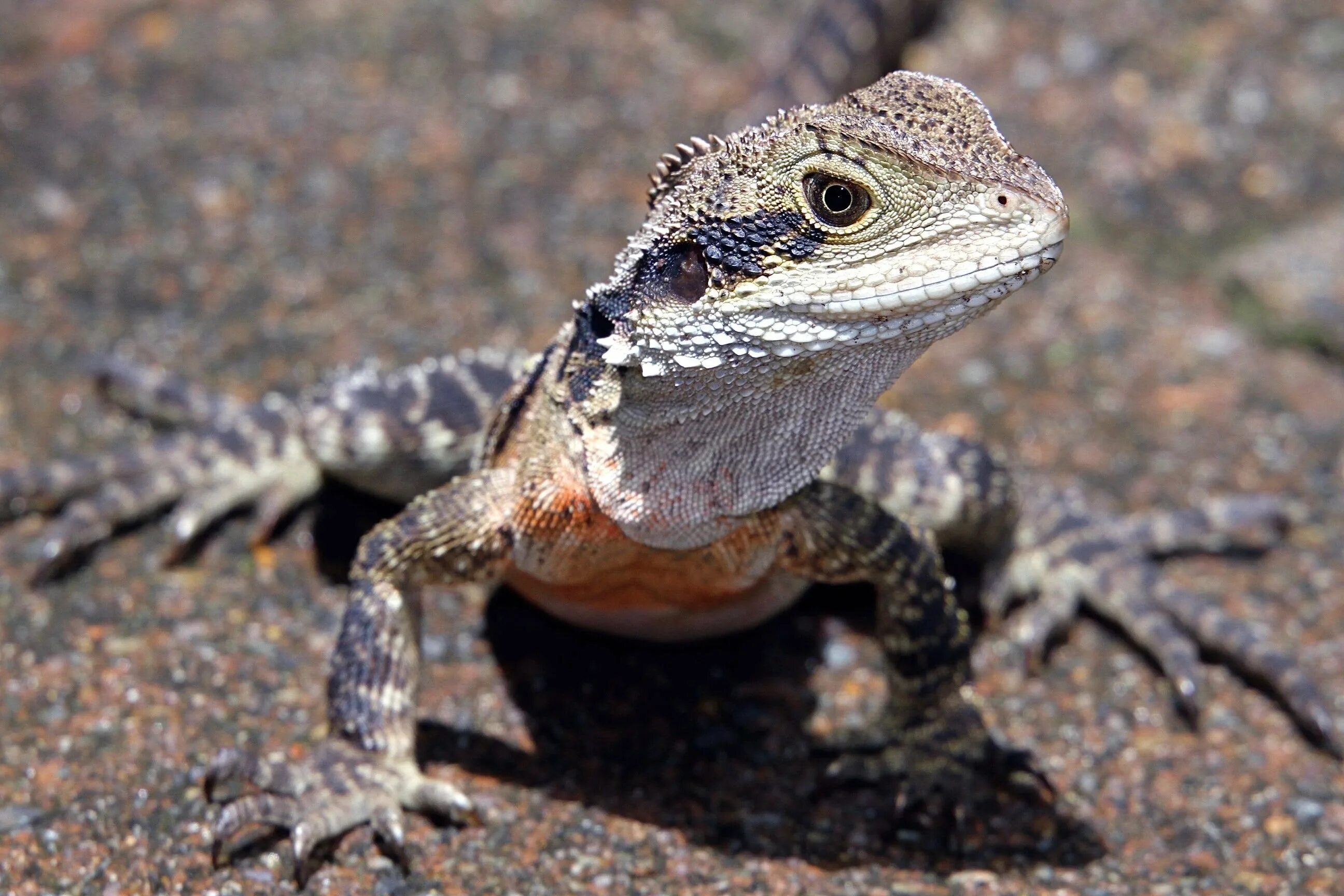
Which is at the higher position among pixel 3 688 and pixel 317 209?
pixel 317 209

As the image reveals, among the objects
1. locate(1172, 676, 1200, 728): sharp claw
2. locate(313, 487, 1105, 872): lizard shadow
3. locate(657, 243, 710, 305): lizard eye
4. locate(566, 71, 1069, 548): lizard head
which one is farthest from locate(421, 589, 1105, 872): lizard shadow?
locate(657, 243, 710, 305): lizard eye

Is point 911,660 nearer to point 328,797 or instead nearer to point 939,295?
point 939,295

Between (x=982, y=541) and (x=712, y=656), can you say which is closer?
(x=712, y=656)

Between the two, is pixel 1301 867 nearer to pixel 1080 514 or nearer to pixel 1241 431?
pixel 1080 514

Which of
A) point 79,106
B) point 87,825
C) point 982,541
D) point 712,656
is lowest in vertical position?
point 87,825

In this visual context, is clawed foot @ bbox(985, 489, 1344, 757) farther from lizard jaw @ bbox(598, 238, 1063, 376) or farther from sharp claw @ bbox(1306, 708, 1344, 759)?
lizard jaw @ bbox(598, 238, 1063, 376)

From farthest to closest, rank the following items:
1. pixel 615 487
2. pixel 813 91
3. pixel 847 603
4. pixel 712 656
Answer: pixel 813 91, pixel 847 603, pixel 712 656, pixel 615 487

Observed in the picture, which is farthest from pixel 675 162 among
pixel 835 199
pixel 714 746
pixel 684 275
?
pixel 714 746

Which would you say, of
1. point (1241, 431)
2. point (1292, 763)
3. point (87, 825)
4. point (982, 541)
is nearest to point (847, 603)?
point (982, 541)
